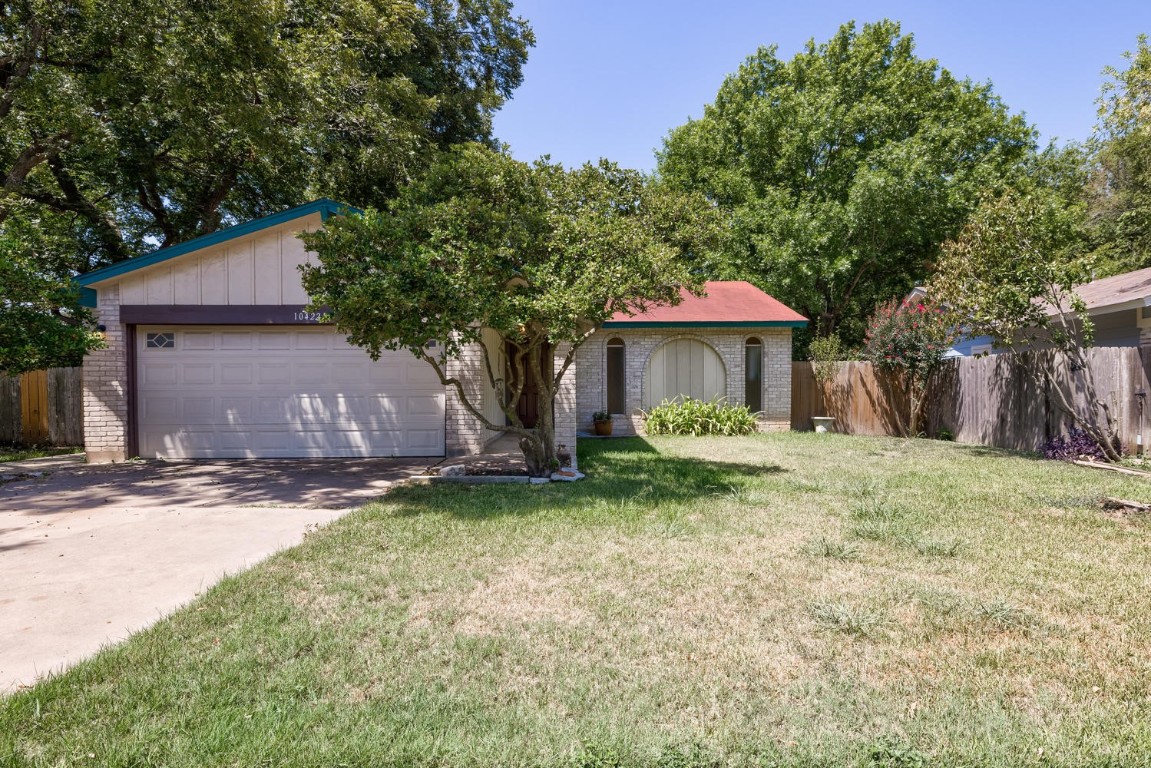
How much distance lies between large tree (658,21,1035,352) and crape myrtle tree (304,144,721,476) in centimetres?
1325

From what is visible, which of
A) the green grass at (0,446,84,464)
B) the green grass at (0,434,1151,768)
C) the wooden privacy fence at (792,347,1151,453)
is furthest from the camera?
the green grass at (0,446,84,464)

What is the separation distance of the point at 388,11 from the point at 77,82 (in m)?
5.68

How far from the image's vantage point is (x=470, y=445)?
9.88 m

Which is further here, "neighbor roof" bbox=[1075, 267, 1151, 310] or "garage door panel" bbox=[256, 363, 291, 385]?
"garage door panel" bbox=[256, 363, 291, 385]

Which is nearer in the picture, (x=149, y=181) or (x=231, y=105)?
(x=231, y=105)

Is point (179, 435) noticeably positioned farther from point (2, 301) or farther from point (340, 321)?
point (340, 321)

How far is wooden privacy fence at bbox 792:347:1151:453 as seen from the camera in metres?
9.06

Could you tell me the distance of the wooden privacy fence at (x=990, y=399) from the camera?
9.06m

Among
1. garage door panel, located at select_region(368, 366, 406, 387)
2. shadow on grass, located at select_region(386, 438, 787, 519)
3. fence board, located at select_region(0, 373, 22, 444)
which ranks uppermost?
garage door panel, located at select_region(368, 366, 406, 387)

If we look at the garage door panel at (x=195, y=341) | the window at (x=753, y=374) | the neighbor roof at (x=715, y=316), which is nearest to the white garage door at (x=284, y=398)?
the garage door panel at (x=195, y=341)

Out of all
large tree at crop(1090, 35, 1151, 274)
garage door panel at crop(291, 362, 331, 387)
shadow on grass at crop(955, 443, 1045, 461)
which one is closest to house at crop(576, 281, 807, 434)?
shadow on grass at crop(955, 443, 1045, 461)

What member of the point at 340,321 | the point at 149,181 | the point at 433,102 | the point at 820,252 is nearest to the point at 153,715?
the point at 340,321

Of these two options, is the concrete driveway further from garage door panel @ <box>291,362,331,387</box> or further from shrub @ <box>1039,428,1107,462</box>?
shrub @ <box>1039,428,1107,462</box>

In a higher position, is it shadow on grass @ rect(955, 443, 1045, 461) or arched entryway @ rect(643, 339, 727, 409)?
arched entryway @ rect(643, 339, 727, 409)
